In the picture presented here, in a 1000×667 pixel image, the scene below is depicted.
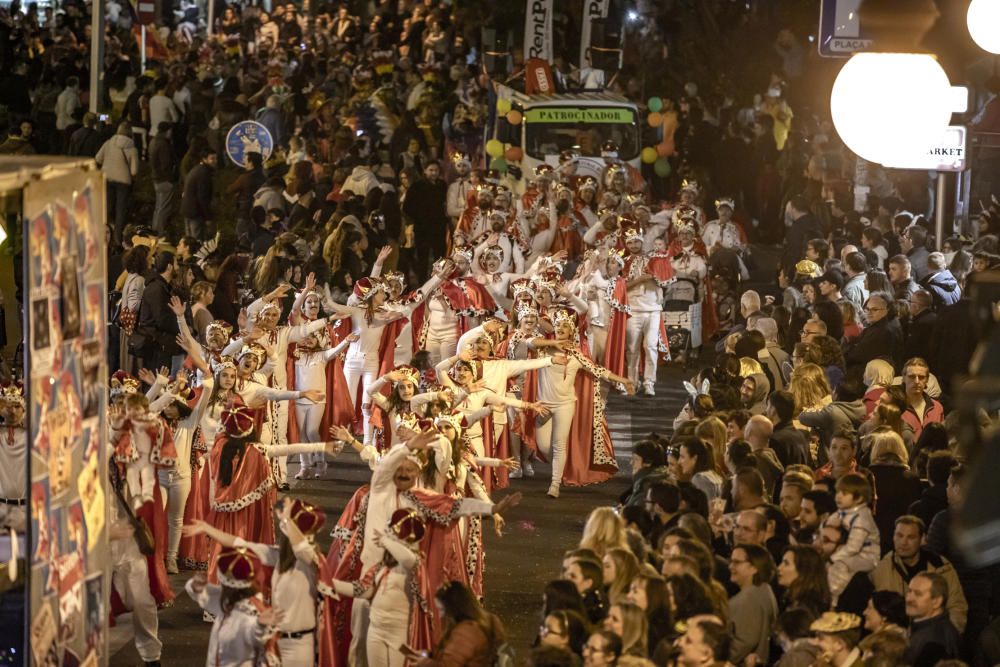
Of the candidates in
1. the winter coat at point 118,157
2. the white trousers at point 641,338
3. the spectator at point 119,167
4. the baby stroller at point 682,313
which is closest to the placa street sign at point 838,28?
the white trousers at point 641,338

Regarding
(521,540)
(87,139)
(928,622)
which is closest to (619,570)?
(928,622)

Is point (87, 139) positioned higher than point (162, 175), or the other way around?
point (87, 139)

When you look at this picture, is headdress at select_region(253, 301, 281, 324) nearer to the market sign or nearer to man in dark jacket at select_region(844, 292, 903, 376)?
man in dark jacket at select_region(844, 292, 903, 376)

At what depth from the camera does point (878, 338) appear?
15.2 metres

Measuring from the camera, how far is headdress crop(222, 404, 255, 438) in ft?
41.2

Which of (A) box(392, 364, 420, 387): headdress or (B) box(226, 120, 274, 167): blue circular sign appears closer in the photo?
(A) box(392, 364, 420, 387): headdress

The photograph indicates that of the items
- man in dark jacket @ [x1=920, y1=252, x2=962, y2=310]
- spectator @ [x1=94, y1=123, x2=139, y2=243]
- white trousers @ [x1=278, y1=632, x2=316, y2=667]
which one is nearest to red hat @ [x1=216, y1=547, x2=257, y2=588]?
white trousers @ [x1=278, y1=632, x2=316, y2=667]

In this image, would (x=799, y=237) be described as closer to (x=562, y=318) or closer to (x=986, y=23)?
(x=562, y=318)

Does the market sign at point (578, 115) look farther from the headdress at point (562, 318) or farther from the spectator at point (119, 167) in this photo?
the headdress at point (562, 318)

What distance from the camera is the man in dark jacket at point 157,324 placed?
57.2 feet

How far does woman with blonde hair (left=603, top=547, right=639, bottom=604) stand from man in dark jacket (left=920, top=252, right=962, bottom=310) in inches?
316

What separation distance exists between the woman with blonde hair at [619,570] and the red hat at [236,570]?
176 cm

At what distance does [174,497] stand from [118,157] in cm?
1138

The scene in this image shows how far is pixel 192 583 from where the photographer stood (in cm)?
971
